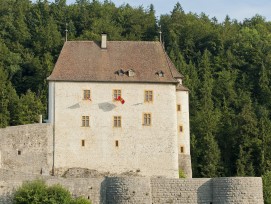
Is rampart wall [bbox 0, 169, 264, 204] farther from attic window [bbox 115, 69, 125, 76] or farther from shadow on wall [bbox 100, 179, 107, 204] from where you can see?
attic window [bbox 115, 69, 125, 76]

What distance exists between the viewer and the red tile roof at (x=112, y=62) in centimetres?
6450

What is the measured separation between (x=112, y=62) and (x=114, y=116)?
4.19m

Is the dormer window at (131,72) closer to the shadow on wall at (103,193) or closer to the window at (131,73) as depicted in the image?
the window at (131,73)

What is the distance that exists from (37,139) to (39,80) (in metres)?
28.0

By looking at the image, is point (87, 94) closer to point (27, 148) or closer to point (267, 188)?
point (27, 148)

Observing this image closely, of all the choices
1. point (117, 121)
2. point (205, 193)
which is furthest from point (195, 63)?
Result: point (205, 193)

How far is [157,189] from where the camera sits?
5606 centimetres

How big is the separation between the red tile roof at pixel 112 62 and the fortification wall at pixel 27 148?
4.11 m

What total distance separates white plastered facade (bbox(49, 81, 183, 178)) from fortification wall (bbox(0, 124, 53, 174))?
74cm

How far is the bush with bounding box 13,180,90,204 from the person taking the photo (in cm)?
5312

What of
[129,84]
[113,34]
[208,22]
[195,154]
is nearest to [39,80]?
[113,34]

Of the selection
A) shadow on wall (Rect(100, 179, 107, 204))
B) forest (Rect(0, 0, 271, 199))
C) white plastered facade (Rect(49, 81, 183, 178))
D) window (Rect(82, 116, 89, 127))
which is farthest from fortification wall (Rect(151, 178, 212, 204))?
forest (Rect(0, 0, 271, 199))

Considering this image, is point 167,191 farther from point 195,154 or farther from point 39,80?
point 39,80

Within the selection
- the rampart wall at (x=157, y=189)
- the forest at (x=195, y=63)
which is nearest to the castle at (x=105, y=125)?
the rampart wall at (x=157, y=189)
